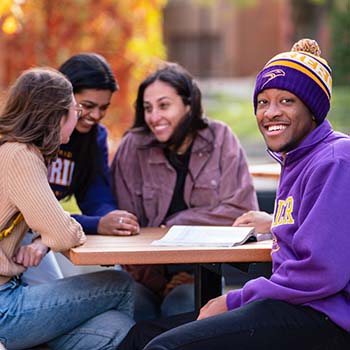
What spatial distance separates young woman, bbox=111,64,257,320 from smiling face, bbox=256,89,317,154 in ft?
4.19

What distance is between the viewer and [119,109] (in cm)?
764

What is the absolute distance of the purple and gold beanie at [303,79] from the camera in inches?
128

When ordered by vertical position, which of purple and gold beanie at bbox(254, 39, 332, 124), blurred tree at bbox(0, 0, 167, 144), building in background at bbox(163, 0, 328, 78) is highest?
purple and gold beanie at bbox(254, 39, 332, 124)

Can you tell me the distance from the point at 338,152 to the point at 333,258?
0.39m

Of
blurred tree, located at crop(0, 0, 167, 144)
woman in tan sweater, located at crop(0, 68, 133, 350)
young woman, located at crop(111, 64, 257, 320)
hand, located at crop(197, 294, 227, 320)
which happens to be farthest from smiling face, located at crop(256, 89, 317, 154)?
blurred tree, located at crop(0, 0, 167, 144)

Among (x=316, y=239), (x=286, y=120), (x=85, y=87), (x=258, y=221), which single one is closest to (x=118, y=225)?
(x=258, y=221)

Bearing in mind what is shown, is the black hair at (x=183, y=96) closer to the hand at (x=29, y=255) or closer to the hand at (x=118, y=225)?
the hand at (x=118, y=225)

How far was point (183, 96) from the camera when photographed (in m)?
4.66

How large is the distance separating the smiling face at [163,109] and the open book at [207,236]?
2.71ft

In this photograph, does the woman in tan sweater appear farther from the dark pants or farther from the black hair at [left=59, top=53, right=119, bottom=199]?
the dark pants

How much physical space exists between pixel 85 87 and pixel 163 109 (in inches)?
17.4

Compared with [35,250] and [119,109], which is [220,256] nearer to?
[35,250]

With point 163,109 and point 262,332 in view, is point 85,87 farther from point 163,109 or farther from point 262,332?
point 262,332

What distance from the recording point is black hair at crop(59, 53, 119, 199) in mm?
4391
